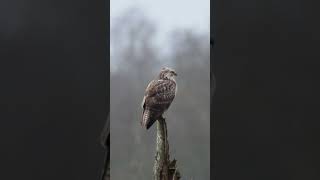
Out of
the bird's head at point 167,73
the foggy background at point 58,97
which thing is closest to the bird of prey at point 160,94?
the bird's head at point 167,73

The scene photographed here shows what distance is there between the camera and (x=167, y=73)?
333cm

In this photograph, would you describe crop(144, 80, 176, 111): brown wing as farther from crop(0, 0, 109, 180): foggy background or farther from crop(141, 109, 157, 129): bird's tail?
crop(0, 0, 109, 180): foggy background

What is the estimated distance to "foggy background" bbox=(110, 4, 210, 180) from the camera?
10.9ft

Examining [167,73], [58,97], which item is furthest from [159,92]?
[58,97]

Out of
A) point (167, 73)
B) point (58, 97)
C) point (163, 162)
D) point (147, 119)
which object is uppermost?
point (167, 73)

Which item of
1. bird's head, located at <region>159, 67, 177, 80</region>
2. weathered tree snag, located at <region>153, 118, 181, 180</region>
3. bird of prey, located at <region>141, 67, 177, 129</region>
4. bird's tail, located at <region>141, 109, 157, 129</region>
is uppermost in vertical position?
bird's head, located at <region>159, 67, 177, 80</region>

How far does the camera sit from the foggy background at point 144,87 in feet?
10.9

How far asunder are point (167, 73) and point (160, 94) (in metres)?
0.14

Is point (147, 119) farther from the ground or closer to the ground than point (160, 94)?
closer to the ground

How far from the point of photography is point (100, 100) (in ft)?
10.8

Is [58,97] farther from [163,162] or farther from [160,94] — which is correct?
[163,162]

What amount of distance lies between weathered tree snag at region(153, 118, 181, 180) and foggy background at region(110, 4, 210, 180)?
31 mm

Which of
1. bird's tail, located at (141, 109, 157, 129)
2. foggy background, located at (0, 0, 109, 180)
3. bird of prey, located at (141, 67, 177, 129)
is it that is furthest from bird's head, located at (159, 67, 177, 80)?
foggy background, located at (0, 0, 109, 180)
